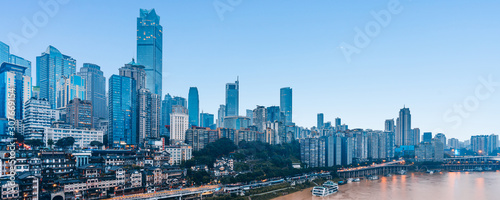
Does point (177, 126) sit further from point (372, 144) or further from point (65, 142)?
point (372, 144)

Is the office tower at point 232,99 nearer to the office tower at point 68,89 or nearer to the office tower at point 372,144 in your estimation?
the office tower at point 68,89

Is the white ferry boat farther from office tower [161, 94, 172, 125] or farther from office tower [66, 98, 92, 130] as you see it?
office tower [161, 94, 172, 125]

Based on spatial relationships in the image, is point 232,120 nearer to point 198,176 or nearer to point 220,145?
point 220,145

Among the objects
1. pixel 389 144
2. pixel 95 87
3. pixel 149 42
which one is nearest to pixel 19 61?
pixel 95 87

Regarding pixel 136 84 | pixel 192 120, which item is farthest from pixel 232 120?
pixel 136 84

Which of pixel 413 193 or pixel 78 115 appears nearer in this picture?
pixel 413 193

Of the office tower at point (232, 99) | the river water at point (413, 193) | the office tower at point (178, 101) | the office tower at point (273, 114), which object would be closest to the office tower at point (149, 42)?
the office tower at point (178, 101)

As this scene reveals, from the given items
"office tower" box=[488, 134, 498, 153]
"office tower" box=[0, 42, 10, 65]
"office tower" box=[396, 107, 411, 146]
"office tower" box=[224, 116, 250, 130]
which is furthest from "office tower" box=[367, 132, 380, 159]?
"office tower" box=[0, 42, 10, 65]
